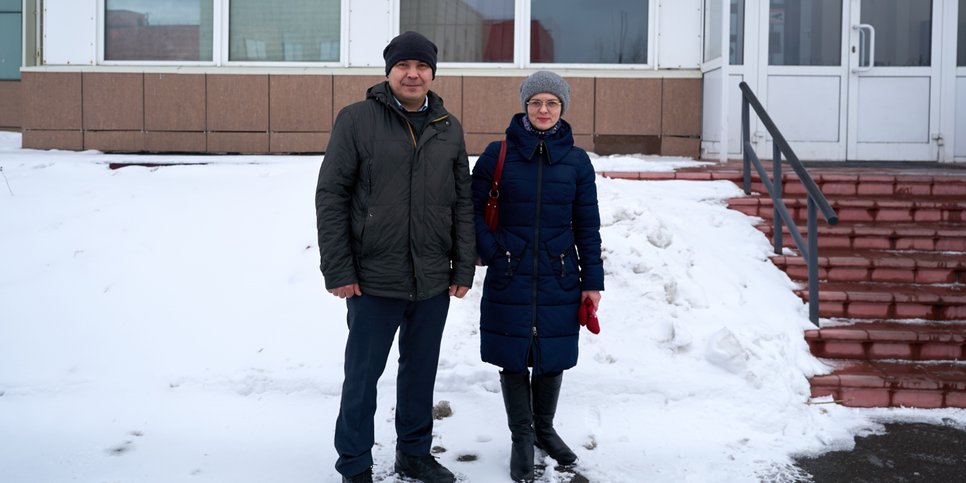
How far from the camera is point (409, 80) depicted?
140 inches

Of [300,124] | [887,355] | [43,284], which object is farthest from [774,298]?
[300,124]

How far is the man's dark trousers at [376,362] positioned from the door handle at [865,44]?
7.70 metres

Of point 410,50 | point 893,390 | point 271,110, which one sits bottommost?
point 893,390

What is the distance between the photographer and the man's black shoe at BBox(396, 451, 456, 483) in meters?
3.81

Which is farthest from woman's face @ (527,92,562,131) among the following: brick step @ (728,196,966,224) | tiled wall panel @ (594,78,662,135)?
tiled wall panel @ (594,78,662,135)

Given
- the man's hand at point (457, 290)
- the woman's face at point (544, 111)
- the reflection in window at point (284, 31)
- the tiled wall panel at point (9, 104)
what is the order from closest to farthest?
1. the man's hand at point (457, 290)
2. the woman's face at point (544, 111)
3. the reflection in window at point (284, 31)
4. the tiled wall panel at point (9, 104)

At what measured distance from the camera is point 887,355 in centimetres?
550

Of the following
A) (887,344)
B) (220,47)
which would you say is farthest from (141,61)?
(887,344)

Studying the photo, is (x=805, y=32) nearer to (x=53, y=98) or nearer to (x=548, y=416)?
(x=548, y=416)

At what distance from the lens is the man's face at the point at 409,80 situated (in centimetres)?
356

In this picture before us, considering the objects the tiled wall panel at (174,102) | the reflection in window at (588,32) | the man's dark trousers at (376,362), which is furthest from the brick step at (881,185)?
the tiled wall panel at (174,102)

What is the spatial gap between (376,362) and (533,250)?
0.87 meters

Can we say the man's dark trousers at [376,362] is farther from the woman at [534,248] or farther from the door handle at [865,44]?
the door handle at [865,44]

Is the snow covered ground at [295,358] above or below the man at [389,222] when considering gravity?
below
